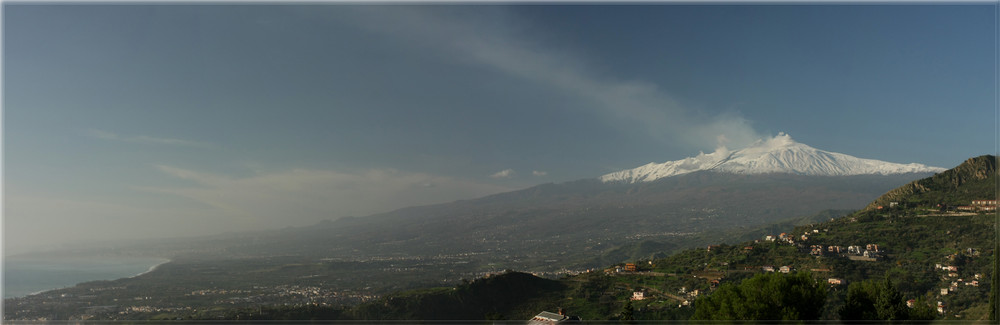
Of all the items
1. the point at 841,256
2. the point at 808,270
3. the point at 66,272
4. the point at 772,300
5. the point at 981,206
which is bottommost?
the point at 841,256

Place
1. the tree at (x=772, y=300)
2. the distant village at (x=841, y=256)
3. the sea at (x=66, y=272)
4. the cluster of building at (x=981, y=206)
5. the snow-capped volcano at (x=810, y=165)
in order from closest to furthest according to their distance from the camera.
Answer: the tree at (x=772, y=300)
the distant village at (x=841, y=256)
the cluster of building at (x=981, y=206)
the sea at (x=66, y=272)
the snow-capped volcano at (x=810, y=165)

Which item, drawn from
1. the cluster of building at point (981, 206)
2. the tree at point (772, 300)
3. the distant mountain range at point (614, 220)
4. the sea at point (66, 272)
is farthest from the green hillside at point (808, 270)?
the sea at point (66, 272)

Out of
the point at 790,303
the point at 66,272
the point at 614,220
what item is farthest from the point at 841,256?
the point at 66,272

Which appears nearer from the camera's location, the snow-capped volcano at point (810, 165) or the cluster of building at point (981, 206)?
the cluster of building at point (981, 206)

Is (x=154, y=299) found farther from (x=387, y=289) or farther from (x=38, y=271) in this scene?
(x=38, y=271)

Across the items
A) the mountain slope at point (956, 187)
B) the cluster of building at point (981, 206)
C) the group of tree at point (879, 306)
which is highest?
the mountain slope at point (956, 187)

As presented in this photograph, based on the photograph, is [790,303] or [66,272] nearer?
[790,303]

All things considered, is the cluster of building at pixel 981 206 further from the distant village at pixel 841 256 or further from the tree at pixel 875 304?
the tree at pixel 875 304

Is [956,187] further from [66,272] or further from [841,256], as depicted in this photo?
[66,272]
